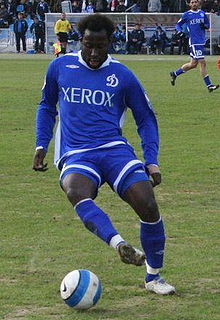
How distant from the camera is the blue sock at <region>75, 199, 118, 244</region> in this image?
6820mm

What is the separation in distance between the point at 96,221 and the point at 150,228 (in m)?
0.56

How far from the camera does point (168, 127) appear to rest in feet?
61.0

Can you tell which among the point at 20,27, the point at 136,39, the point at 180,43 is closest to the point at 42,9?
the point at 20,27

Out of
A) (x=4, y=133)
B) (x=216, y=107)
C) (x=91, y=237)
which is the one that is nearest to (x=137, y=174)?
(x=91, y=237)

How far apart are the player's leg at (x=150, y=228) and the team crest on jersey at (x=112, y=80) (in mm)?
766

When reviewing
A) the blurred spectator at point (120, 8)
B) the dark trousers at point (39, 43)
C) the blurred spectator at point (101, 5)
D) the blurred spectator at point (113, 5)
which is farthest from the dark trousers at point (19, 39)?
the blurred spectator at point (120, 8)

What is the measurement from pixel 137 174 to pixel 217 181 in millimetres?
5730

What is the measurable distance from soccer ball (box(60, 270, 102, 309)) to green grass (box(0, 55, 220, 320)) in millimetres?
81

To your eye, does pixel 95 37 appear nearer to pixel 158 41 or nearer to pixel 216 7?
pixel 158 41

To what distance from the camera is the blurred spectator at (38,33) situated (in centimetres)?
4794

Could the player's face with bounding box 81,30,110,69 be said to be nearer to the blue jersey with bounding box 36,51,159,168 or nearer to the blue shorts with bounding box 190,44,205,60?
the blue jersey with bounding box 36,51,159,168

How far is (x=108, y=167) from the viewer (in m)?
7.29

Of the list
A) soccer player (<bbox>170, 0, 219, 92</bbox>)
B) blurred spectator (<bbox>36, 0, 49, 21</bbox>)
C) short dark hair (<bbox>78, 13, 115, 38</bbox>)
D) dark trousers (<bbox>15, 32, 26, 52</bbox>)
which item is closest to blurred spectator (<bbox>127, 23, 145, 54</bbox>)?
dark trousers (<bbox>15, 32, 26, 52</bbox>)

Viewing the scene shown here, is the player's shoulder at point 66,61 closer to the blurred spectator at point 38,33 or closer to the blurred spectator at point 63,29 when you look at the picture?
the blurred spectator at point 63,29
